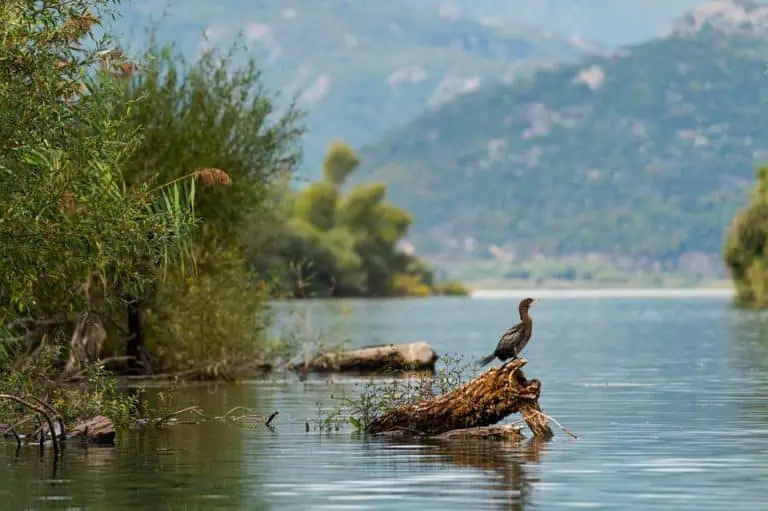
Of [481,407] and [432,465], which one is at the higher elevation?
[481,407]

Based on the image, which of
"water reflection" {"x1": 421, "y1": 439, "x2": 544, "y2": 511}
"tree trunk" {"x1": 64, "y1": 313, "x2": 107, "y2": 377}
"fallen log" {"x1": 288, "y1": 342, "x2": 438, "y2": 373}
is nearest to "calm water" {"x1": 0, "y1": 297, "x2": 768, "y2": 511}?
"water reflection" {"x1": 421, "y1": 439, "x2": 544, "y2": 511}

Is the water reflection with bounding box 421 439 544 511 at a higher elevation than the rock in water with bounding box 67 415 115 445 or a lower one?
lower

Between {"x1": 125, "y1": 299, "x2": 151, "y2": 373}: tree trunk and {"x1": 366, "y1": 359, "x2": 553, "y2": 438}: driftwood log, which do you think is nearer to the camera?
{"x1": 366, "y1": 359, "x2": 553, "y2": 438}: driftwood log

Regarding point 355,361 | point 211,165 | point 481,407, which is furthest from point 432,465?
point 355,361

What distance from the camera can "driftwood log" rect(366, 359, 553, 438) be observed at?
29469mm

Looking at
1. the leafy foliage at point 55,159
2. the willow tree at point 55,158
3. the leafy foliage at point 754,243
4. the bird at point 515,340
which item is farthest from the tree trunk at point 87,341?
the leafy foliage at point 754,243

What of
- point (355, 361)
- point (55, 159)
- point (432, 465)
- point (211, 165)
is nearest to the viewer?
point (432, 465)

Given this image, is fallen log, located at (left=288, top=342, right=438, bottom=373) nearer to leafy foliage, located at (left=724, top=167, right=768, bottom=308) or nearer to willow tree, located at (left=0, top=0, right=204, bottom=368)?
willow tree, located at (left=0, top=0, right=204, bottom=368)

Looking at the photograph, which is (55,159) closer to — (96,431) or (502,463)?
(96,431)

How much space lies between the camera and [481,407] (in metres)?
29.8

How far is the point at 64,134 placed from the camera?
90.4 ft

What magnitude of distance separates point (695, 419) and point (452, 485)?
12784 millimetres

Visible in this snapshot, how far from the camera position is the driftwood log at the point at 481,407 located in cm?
2947

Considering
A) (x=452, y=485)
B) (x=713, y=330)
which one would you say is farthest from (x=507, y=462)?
(x=713, y=330)
